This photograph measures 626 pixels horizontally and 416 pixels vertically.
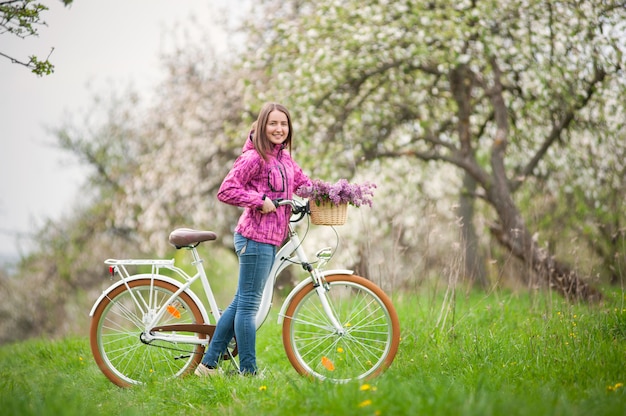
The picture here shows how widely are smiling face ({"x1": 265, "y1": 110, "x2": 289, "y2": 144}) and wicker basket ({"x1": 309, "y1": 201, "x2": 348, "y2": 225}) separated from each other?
45 centimetres

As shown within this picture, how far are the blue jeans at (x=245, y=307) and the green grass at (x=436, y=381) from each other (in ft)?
0.53

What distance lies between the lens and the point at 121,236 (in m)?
14.7

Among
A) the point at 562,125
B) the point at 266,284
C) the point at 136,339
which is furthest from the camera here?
the point at 562,125

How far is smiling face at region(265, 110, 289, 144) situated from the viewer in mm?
3707

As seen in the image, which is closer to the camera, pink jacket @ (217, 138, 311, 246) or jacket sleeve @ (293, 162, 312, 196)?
pink jacket @ (217, 138, 311, 246)

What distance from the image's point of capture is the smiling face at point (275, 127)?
3707 millimetres

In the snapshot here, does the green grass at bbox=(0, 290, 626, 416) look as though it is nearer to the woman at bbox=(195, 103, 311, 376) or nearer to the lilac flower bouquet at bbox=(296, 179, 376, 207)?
the woman at bbox=(195, 103, 311, 376)

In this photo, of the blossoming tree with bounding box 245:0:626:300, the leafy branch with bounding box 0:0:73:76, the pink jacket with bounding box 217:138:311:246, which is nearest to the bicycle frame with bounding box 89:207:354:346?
the pink jacket with bounding box 217:138:311:246

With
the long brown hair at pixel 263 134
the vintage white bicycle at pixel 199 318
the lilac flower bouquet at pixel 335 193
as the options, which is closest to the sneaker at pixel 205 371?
the vintage white bicycle at pixel 199 318

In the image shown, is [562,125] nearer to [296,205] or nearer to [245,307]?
[296,205]

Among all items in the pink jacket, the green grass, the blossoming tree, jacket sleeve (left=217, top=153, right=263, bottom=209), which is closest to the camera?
the green grass

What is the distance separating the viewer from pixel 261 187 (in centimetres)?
371

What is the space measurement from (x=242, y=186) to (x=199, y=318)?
96 centimetres

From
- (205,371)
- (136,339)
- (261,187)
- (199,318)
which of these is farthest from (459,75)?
(205,371)
